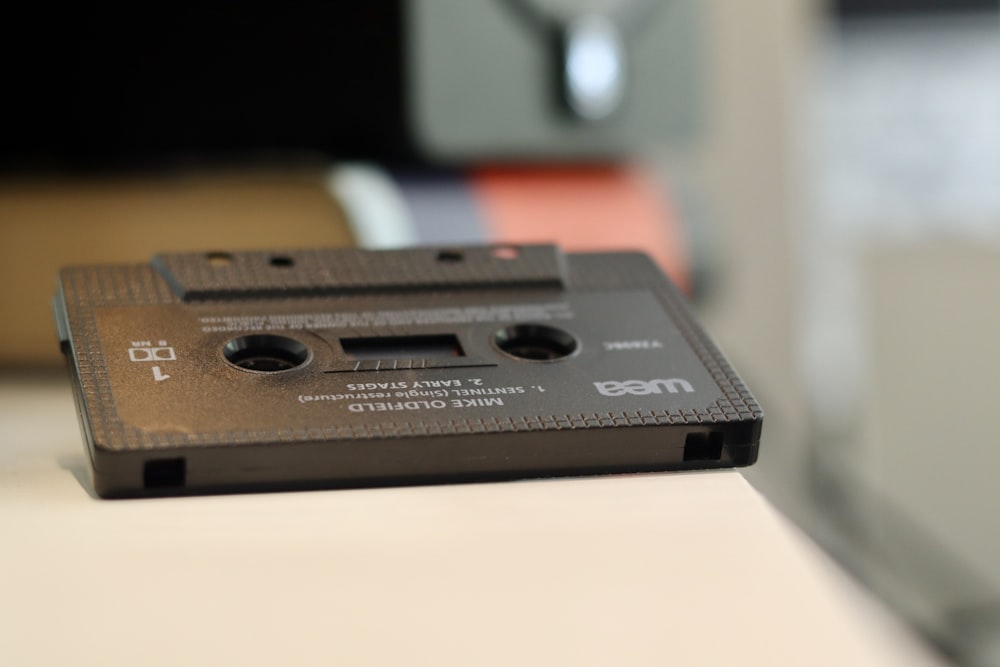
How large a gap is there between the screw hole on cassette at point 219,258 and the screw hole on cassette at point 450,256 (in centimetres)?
8

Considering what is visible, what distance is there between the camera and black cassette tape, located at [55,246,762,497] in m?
0.38

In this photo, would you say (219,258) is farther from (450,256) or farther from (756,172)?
(756,172)

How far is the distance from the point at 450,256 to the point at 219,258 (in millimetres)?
85

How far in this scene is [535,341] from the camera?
467mm

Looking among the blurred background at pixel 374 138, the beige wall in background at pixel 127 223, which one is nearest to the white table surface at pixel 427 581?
the blurred background at pixel 374 138

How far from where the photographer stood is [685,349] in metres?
0.46

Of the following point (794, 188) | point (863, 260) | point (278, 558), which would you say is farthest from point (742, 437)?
point (863, 260)

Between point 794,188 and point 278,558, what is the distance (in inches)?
34.3

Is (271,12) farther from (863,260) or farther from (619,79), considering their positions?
(863,260)

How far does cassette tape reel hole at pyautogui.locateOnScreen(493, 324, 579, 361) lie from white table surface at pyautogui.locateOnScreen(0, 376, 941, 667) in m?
0.07

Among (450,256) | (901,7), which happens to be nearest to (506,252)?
(450,256)

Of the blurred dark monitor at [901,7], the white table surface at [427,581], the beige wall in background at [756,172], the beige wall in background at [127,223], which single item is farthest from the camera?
the blurred dark monitor at [901,7]

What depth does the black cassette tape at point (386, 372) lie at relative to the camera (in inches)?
15.1

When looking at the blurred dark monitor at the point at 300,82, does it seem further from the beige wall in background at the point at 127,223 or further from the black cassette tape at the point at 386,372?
the black cassette tape at the point at 386,372
